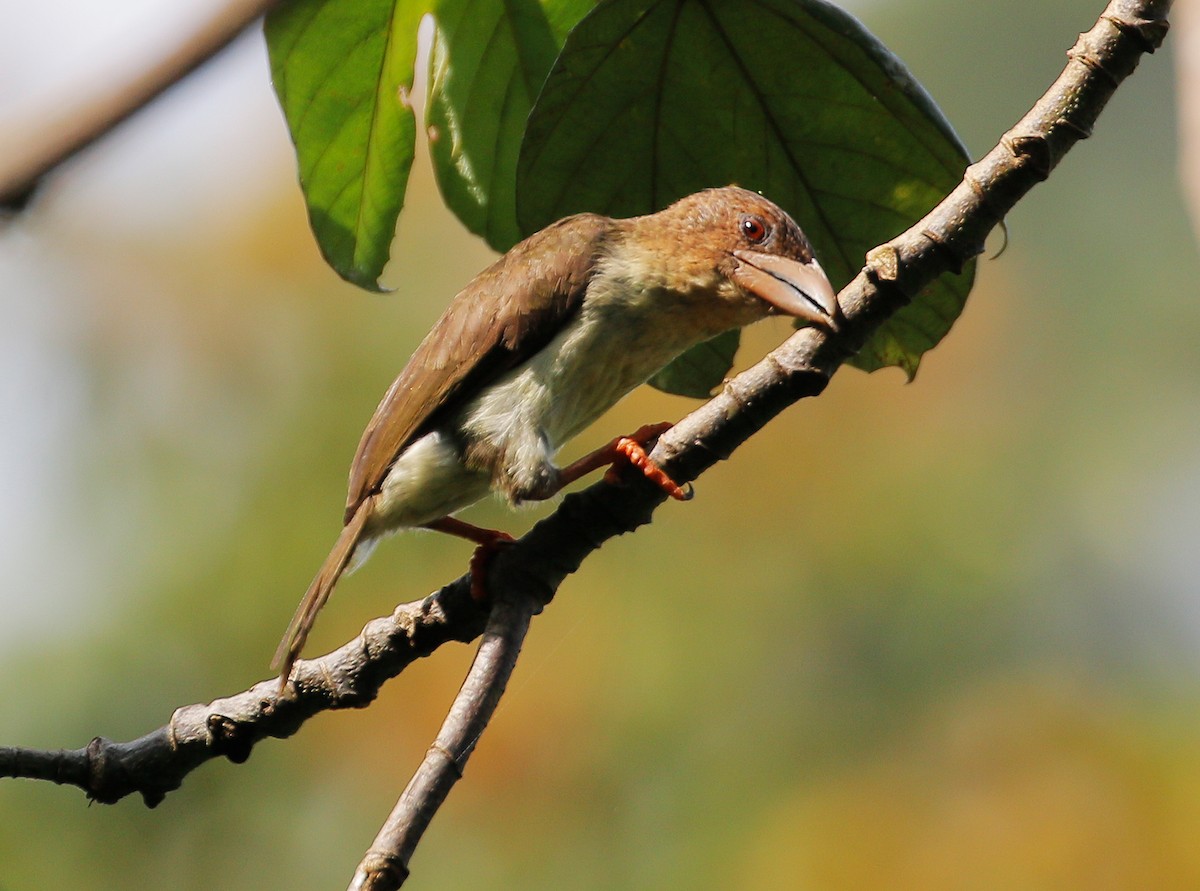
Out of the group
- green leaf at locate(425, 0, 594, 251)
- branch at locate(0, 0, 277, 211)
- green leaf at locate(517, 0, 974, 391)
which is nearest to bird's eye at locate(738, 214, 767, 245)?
green leaf at locate(517, 0, 974, 391)

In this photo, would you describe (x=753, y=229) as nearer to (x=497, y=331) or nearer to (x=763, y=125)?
(x=763, y=125)

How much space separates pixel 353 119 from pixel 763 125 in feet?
2.96

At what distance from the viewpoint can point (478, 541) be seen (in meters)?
3.02

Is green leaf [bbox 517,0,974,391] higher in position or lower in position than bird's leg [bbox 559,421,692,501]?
higher

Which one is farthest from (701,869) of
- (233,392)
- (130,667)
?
(233,392)

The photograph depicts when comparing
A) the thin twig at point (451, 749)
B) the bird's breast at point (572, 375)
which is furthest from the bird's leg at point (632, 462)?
the thin twig at point (451, 749)

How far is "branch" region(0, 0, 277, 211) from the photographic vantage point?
691 mm

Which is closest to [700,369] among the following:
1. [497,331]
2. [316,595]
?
[497,331]

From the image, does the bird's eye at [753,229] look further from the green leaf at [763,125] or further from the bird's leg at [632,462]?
the bird's leg at [632,462]

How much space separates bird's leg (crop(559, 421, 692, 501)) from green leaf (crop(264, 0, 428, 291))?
610 mm

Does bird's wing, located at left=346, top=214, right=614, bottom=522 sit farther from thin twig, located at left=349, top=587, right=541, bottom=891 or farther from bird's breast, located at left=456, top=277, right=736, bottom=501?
thin twig, located at left=349, top=587, right=541, bottom=891

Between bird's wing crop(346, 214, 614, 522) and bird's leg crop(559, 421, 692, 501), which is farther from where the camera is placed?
bird's wing crop(346, 214, 614, 522)

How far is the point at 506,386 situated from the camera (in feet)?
9.78

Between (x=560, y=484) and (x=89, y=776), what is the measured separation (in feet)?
3.58
